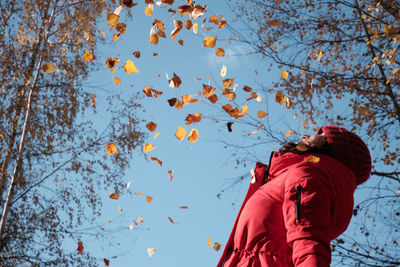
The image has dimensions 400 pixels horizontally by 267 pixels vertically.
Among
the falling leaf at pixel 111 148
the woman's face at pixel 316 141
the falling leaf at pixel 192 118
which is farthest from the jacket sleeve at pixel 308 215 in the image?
the falling leaf at pixel 111 148

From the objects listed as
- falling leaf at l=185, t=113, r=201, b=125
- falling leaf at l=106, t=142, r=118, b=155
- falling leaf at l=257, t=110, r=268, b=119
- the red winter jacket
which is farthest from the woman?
falling leaf at l=106, t=142, r=118, b=155

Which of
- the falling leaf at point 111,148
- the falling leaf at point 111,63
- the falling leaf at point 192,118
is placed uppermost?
the falling leaf at point 111,148

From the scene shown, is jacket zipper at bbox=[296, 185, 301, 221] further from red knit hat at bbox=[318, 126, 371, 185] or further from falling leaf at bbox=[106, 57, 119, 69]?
falling leaf at bbox=[106, 57, 119, 69]

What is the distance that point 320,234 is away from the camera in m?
1.70

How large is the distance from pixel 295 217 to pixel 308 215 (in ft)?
0.19

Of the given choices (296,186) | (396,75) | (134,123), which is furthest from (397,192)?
(134,123)

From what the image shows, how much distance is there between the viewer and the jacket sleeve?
1.64 metres

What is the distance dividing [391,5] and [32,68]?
Result: 20.3ft

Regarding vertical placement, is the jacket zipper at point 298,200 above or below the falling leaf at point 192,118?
below

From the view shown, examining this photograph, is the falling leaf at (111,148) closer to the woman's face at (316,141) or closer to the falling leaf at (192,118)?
the falling leaf at (192,118)

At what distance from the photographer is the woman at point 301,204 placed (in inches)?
67.7

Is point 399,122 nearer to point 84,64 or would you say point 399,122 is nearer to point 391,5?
point 391,5

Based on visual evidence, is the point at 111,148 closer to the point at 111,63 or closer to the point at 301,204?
the point at 111,63

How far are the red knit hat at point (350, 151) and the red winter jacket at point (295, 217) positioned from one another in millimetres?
62
